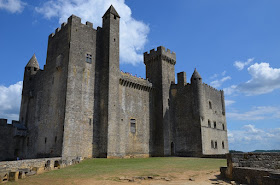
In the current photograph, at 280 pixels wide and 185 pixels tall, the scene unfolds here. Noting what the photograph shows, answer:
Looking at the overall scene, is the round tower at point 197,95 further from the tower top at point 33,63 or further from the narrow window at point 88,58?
the tower top at point 33,63

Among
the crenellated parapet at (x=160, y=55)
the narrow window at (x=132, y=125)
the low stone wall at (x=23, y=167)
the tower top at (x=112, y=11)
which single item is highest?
the tower top at (x=112, y=11)

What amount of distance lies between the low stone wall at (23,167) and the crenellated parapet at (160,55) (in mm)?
20666

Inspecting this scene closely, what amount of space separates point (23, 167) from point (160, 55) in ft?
80.6

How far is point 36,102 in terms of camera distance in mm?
31047

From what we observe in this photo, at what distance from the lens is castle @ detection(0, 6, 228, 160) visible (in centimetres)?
2505

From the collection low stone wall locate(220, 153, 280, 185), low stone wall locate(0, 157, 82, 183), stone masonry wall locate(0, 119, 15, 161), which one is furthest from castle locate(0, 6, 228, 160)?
low stone wall locate(220, 153, 280, 185)

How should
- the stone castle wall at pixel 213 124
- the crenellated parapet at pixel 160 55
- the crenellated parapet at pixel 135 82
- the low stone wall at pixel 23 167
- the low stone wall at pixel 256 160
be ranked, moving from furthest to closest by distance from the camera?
the crenellated parapet at pixel 160 55
the stone castle wall at pixel 213 124
the crenellated parapet at pixel 135 82
the low stone wall at pixel 256 160
the low stone wall at pixel 23 167

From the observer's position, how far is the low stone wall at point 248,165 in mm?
9798

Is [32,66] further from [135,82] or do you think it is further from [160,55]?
[160,55]

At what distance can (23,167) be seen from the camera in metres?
13.8

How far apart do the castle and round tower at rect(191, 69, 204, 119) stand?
0.13 meters

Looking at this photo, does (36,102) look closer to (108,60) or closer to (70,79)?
(70,79)

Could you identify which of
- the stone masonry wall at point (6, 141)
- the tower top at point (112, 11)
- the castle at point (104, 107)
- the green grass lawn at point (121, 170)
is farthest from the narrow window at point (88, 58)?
the stone masonry wall at point (6, 141)

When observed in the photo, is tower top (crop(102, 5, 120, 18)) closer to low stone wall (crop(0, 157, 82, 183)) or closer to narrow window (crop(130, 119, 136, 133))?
narrow window (crop(130, 119, 136, 133))
